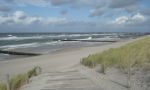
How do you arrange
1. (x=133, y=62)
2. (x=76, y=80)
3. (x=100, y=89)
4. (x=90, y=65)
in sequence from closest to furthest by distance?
(x=100, y=89) → (x=76, y=80) → (x=133, y=62) → (x=90, y=65)

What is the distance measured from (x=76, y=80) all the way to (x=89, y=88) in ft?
7.29

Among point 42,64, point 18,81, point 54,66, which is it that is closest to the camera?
point 18,81

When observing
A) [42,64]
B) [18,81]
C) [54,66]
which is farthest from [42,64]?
[18,81]

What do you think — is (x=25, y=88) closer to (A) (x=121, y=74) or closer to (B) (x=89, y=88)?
(B) (x=89, y=88)

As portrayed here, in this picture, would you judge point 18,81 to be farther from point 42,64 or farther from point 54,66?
point 42,64

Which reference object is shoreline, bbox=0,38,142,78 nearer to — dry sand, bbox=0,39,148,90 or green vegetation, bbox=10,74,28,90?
dry sand, bbox=0,39,148,90

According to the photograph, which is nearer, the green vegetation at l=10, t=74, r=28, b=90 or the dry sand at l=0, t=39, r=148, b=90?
the dry sand at l=0, t=39, r=148, b=90

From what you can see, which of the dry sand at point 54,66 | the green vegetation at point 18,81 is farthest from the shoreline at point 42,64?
the green vegetation at point 18,81

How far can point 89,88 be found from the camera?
12.0 meters

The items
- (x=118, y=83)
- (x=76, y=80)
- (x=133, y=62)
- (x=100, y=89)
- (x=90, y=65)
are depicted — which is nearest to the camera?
(x=100, y=89)

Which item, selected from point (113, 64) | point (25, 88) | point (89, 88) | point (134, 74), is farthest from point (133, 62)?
point (25, 88)

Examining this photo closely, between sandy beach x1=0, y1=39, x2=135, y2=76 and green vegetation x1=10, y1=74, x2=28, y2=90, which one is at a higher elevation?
green vegetation x1=10, y1=74, x2=28, y2=90

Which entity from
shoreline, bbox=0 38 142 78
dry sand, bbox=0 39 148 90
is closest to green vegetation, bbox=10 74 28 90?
dry sand, bbox=0 39 148 90

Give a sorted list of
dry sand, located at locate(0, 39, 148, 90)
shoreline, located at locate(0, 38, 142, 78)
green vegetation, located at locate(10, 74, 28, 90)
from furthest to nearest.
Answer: shoreline, located at locate(0, 38, 142, 78) → green vegetation, located at locate(10, 74, 28, 90) → dry sand, located at locate(0, 39, 148, 90)
